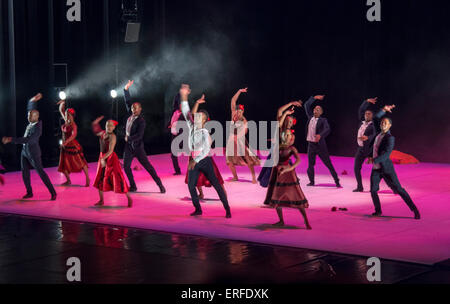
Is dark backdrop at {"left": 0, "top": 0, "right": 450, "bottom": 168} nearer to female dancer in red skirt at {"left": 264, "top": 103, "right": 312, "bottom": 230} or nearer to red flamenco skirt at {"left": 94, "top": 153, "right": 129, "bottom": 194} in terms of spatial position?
red flamenco skirt at {"left": 94, "top": 153, "right": 129, "bottom": 194}

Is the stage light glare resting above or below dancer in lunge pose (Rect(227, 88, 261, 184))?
above

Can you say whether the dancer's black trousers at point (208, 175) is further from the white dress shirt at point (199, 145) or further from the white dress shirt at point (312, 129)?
the white dress shirt at point (312, 129)

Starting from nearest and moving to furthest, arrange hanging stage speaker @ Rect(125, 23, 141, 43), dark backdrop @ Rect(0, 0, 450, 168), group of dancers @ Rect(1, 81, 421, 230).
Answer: group of dancers @ Rect(1, 81, 421, 230), dark backdrop @ Rect(0, 0, 450, 168), hanging stage speaker @ Rect(125, 23, 141, 43)

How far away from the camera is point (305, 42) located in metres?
21.0

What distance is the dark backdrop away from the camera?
60.5 feet

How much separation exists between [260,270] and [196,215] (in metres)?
3.40

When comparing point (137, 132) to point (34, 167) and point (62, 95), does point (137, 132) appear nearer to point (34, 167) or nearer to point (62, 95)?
point (34, 167)

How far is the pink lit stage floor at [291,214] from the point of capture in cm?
1017

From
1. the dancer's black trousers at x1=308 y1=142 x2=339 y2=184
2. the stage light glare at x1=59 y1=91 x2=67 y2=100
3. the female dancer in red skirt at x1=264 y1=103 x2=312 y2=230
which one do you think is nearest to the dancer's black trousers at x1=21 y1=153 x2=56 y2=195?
the female dancer in red skirt at x1=264 y1=103 x2=312 y2=230

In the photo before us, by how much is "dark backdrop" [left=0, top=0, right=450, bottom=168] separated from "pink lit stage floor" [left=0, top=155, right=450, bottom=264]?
9.10 feet

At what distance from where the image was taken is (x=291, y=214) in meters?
12.2

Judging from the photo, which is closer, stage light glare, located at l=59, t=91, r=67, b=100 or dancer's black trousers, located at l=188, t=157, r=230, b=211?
dancer's black trousers, located at l=188, t=157, r=230, b=211

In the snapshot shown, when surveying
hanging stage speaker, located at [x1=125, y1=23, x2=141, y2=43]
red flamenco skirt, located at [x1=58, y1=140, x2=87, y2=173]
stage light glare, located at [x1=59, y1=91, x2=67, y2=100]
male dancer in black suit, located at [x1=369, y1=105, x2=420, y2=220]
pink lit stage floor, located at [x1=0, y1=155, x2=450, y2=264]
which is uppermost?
hanging stage speaker, located at [x1=125, y1=23, x2=141, y2=43]

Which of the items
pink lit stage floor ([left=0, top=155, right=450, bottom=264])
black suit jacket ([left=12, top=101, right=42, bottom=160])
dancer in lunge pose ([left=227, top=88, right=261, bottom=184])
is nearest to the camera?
pink lit stage floor ([left=0, top=155, right=450, bottom=264])
